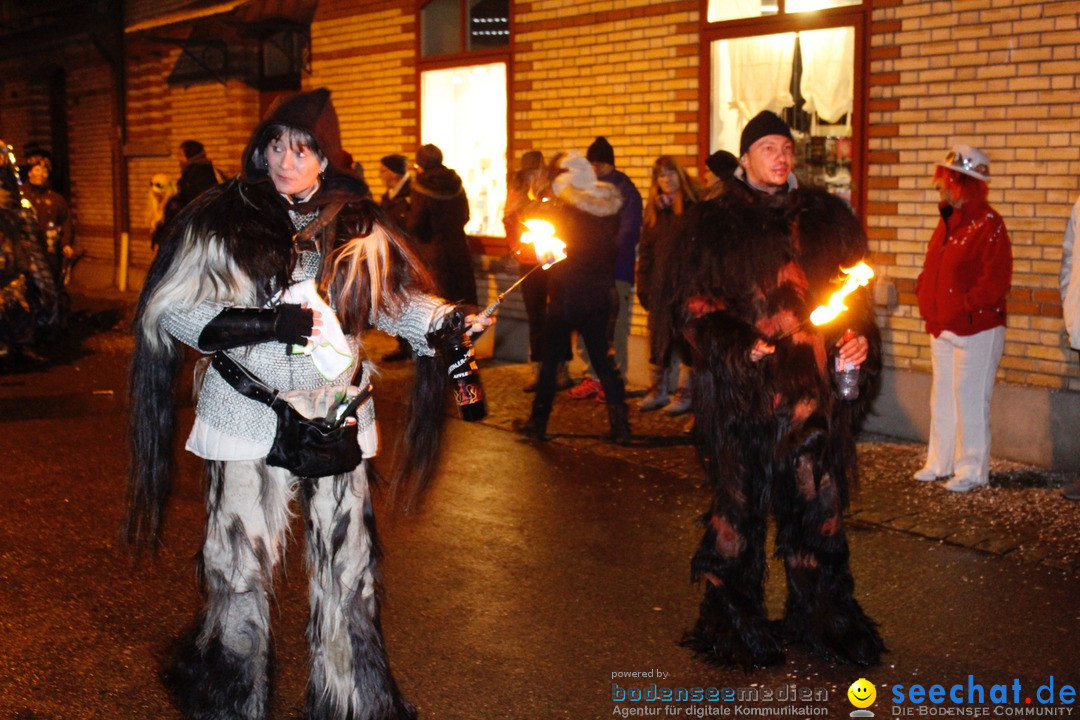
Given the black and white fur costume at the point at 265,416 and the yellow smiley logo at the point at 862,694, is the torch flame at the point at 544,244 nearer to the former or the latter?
the black and white fur costume at the point at 265,416

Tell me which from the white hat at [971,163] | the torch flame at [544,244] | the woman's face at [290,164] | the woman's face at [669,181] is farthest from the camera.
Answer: the woman's face at [669,181]

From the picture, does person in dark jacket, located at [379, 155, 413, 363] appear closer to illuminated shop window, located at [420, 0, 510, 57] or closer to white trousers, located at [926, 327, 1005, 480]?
illuminated shop window, located at [420, 0, 510, 57]

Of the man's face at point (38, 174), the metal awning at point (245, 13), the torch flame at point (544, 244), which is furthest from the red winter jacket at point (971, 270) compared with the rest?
the man's face at point (38, 174)

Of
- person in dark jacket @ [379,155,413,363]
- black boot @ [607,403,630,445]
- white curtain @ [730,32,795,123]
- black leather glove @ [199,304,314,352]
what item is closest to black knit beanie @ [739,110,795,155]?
black leather glove @ [199,304,314,352]

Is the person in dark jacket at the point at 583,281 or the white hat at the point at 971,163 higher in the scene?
the white hat at the point at 971,163

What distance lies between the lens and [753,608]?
4.76 meters

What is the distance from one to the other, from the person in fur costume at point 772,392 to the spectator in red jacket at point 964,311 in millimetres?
2721

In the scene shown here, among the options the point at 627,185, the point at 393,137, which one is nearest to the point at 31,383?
the point at 393,137

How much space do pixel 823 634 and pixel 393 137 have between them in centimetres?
1024

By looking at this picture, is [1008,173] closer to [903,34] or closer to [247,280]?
[903,34]

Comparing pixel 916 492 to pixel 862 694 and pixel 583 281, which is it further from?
pixel 862 694

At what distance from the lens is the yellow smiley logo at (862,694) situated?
439 cm

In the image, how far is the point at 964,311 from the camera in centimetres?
718

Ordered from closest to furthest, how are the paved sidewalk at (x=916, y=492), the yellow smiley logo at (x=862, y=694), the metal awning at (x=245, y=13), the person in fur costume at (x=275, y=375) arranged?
the person in fur costume at (x=275, y=375) → the yellow smiley logo at (x=862, y=694) → the paved sidewalk at (x=916, y=492) → the metal awning at (x=245, y=13)
